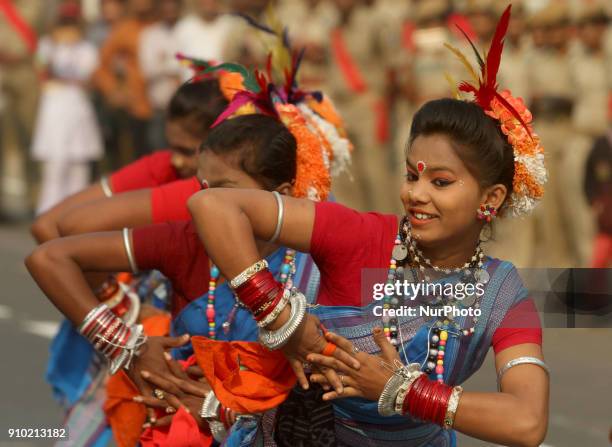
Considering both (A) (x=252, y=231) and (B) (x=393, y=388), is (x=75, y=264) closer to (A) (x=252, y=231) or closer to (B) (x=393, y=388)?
(A) (x=252, y=231)

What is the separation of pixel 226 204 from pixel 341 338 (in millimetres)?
421

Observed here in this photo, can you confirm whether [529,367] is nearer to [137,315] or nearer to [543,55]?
[137,315]

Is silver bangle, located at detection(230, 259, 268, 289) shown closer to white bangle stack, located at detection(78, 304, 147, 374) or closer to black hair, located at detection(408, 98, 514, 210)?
black hair, located at detection(408, 98, 514, 210)

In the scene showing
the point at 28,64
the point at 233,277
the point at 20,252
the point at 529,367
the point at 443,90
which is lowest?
the point at 529,367

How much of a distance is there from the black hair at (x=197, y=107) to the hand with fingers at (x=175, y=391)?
4.25 feet

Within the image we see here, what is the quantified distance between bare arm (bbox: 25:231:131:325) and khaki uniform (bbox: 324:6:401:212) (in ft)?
21.9

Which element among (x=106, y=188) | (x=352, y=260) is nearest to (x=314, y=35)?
(x=106, y=188)

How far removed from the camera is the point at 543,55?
9.31m

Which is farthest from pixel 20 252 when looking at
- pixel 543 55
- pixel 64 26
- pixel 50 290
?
pixel 50 290

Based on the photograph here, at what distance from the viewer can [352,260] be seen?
347 cm

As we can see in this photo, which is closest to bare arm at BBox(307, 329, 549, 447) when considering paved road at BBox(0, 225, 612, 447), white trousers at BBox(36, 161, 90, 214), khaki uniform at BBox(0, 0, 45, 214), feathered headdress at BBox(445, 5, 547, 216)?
paved road at BBox(0, 225, 612, 447)

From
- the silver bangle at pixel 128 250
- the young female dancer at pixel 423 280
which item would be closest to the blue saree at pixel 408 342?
the young female dancer at pixel 423 280

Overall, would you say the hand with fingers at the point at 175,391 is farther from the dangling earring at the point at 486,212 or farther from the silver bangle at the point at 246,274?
the dangling earring at the point at 486,212

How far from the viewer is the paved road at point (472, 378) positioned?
14.1ft
